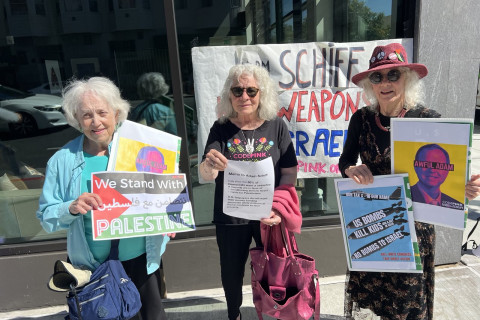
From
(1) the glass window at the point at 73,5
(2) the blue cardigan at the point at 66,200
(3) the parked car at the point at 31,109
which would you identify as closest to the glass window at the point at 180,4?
(1) the glass window at the point at 73,5

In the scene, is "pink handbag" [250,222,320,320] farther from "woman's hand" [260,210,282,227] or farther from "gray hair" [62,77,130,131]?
"gray hair" [62,77,130,131]

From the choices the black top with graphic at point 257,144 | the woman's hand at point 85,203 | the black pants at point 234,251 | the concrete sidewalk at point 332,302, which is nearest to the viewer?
the woman's hand at point 85,203

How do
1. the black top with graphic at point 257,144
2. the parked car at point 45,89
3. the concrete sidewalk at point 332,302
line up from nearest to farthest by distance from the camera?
the black top with graphic at point 257,144, the concrete sidewalk at point 332,302, the parked car at point 45,89

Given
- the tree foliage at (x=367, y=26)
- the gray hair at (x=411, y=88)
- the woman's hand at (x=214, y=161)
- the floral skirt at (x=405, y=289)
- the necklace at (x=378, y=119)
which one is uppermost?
the tree foliage at (x=367, y=26)

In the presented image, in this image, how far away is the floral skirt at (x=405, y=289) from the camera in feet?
5.90

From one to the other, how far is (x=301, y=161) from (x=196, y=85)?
119 centimetres

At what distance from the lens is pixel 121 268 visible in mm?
1767

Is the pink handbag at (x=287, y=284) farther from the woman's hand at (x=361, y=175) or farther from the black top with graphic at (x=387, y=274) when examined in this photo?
the woman's hand at (x=361, y=175)

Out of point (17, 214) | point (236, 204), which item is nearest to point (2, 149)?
point (17, 214)

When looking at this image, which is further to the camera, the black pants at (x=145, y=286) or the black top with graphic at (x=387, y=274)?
the black pants at (x=145, y=286)

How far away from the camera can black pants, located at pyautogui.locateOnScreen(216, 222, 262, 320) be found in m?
2.15

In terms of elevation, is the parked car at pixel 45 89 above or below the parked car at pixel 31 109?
above

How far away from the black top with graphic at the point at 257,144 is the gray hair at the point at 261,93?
0.05m

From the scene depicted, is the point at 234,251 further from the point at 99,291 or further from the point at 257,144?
the point at 99,291
